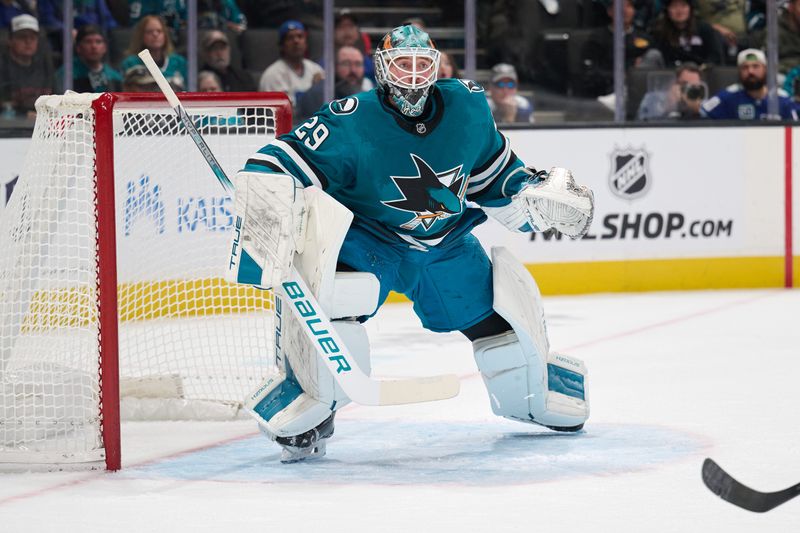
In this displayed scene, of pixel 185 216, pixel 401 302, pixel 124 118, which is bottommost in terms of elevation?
pixel 401 302

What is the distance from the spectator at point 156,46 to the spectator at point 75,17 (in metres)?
→ 0.13

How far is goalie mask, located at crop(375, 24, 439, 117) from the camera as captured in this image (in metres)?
3.07

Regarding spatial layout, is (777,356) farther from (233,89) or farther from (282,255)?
(233,89)

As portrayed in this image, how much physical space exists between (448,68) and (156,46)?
1.24 meters

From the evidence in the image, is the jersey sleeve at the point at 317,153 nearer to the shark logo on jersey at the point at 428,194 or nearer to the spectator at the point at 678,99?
the shark logo on jersey at the point at 428,194

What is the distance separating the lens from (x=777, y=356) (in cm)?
459

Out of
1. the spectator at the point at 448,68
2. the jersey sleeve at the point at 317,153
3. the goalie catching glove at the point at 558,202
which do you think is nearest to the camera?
the jersey sleeve at the point at 317,153

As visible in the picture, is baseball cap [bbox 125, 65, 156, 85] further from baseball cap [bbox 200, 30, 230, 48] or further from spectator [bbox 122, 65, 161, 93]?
baseball cap [bbox 200, 30, 230, 48]

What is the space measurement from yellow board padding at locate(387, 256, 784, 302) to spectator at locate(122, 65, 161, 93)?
1.38 meters

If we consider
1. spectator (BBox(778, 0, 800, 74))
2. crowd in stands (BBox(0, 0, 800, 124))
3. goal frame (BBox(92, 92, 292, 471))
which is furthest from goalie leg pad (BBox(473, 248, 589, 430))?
spectator (BBox(778, 0, 800, 74))

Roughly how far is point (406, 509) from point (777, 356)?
226 cm

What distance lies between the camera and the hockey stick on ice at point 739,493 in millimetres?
2422

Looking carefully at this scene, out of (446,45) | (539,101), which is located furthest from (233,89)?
(539,101)

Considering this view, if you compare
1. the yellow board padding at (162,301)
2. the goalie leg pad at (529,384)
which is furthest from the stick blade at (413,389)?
the yellow board padding at (162,301)
